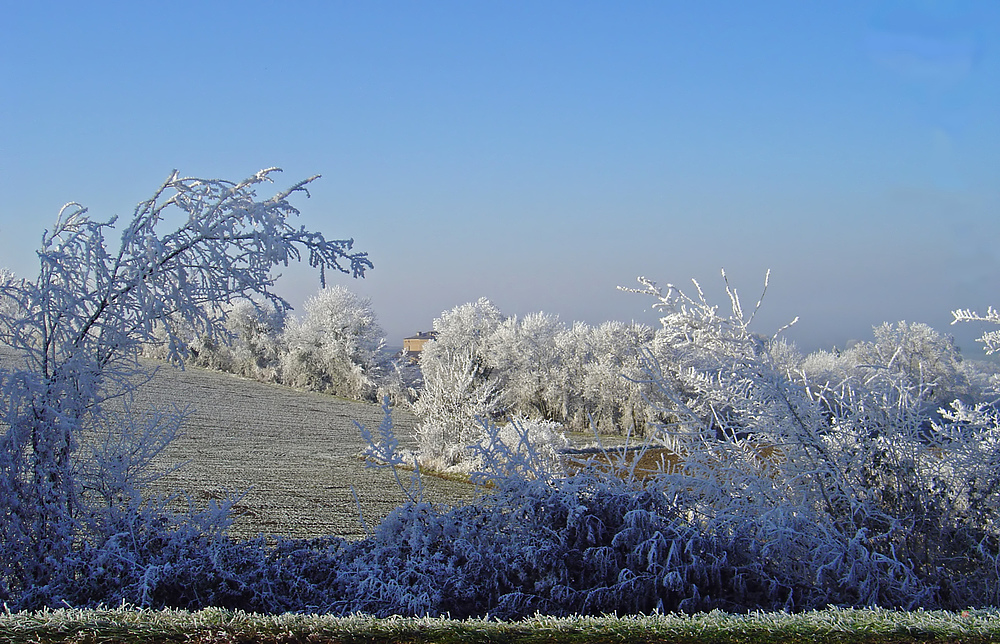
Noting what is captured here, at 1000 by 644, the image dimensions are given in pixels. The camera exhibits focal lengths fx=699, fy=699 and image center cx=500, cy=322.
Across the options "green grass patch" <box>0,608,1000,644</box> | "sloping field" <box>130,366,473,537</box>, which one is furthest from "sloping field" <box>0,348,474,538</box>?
"green grass patch" <box>0,608,1000,644</box>

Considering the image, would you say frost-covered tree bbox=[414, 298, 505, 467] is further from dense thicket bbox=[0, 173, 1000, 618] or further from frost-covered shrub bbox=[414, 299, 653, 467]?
dense thicket bbox=[0, 173, 1000, 618]

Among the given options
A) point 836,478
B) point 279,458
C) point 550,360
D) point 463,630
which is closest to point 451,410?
point 279,458

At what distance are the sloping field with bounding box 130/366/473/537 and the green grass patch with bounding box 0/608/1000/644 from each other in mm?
2944

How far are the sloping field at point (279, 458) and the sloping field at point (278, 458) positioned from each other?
0.03m

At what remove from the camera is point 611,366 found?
4191 centimetres

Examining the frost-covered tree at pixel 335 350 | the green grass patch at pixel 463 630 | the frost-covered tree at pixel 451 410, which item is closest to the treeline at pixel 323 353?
the frost-covered tree at pixel 335 350

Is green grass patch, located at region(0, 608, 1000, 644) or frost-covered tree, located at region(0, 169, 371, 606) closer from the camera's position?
green grass patch, located at region(0, 608, 1000, 644)

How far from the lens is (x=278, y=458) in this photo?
73.3ft

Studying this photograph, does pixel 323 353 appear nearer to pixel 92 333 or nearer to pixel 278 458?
pixel 278 458

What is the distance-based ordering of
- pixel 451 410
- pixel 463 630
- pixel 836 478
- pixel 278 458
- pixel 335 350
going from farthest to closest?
pixel 335 350, pixel 451 410, pixel 278 458, pixel 836 478, pixel 463 630

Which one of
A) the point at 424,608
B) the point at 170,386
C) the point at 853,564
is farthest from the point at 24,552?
the point at 170,386

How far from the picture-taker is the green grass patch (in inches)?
138

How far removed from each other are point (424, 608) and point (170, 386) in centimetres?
3310

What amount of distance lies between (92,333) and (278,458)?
1789 centimetres
